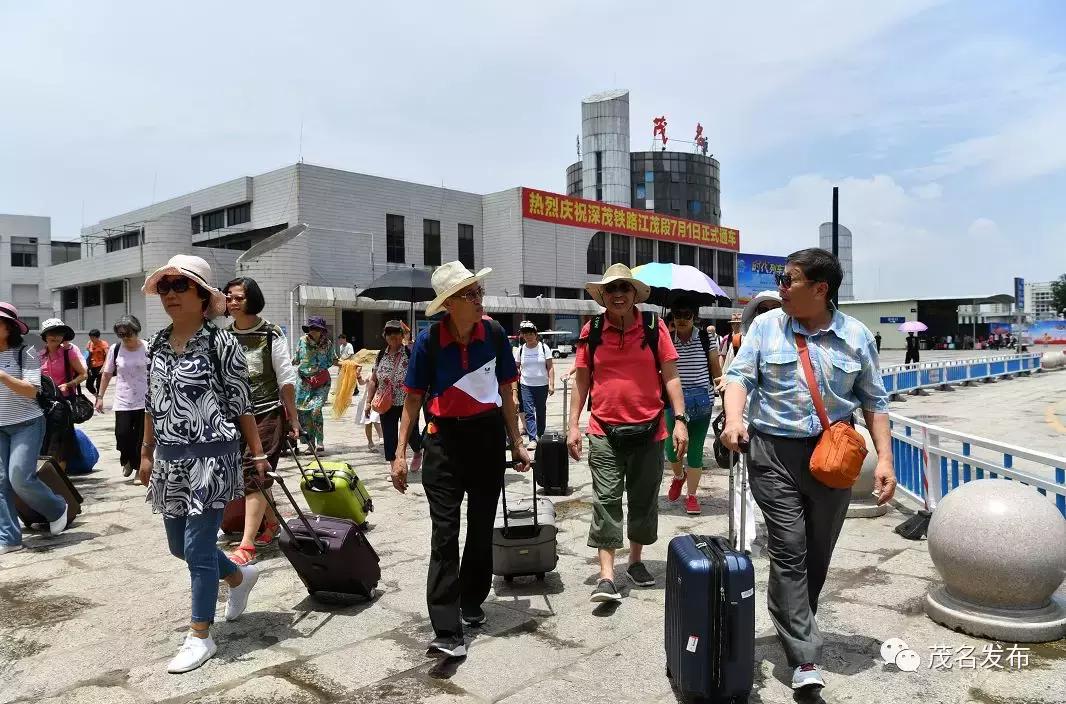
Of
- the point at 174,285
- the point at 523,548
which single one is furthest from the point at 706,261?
the point at 174,285

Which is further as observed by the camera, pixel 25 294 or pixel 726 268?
pixel 726 268

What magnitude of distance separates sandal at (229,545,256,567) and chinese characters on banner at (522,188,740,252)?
41.9 meters

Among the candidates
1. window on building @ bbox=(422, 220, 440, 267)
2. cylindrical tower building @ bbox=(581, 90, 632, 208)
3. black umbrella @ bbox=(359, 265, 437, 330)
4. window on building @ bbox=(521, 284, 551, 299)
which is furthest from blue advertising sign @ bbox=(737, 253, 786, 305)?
black umbrella @ bbox=(359, 265, 437, 330)

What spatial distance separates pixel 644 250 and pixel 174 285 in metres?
53.1

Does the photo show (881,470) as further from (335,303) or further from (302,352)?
(335,303)

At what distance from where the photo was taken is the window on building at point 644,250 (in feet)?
180

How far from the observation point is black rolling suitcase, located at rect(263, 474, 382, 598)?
413 cm

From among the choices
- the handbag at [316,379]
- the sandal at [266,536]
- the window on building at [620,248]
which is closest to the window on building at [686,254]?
the window on building at [620,248]

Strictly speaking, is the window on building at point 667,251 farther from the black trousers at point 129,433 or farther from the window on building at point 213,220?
the black trousers at point 129,433

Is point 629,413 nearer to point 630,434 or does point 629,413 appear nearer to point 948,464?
point 630,434

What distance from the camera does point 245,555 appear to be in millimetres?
4781

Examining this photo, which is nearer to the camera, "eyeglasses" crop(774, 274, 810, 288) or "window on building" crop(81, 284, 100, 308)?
"eyeglasses" crop(774, 274, 810, 288)

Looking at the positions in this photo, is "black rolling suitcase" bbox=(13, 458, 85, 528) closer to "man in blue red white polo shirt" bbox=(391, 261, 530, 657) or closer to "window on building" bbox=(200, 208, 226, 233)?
"man in blue red white polo shirt" bbox=(391, 261, 530, 657)

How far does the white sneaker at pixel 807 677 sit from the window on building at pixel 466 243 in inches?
1687
